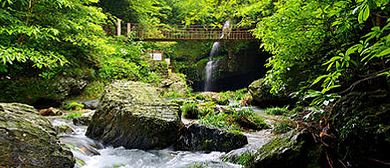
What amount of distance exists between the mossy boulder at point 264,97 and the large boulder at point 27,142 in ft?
22.7

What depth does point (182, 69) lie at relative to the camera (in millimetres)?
19234

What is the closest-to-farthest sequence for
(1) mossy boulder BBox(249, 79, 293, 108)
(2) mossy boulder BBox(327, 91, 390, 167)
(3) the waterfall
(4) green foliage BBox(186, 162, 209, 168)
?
(2) mossy boulder BBox(327, 91, 390, 167) → (4) green foliage BBox(186, 162, 209, 168) → (1) mossy boulder BBox(249, 79, 293, 108) → (3) the waterfall

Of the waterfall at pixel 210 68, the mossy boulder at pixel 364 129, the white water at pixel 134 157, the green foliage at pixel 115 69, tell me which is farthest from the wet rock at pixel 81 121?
the waterfall at pixel 210 68

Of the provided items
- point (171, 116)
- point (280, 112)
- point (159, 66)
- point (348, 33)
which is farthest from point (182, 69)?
point (348, 33)

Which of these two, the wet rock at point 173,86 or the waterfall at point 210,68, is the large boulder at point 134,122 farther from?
the waterfall at point 210,68

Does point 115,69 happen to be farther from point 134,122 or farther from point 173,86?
point 134,122

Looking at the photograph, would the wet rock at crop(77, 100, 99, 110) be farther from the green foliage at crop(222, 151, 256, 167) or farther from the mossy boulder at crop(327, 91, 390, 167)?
the mossy boulder at crop(327, 91, 390, 167)

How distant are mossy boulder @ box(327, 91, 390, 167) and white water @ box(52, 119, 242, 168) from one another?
134cm

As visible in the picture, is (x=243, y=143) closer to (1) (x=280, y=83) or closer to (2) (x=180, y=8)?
(1) (x=280, y=83)

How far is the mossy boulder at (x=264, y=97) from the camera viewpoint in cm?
789

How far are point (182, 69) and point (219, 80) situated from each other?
3.81 meters

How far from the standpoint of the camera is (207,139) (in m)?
3.64

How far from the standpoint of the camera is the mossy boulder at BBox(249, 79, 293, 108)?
7886mm

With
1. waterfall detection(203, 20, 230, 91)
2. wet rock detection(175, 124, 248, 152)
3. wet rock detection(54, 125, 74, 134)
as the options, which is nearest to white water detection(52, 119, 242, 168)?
wet rock detection(175, 124, 248, 152)
